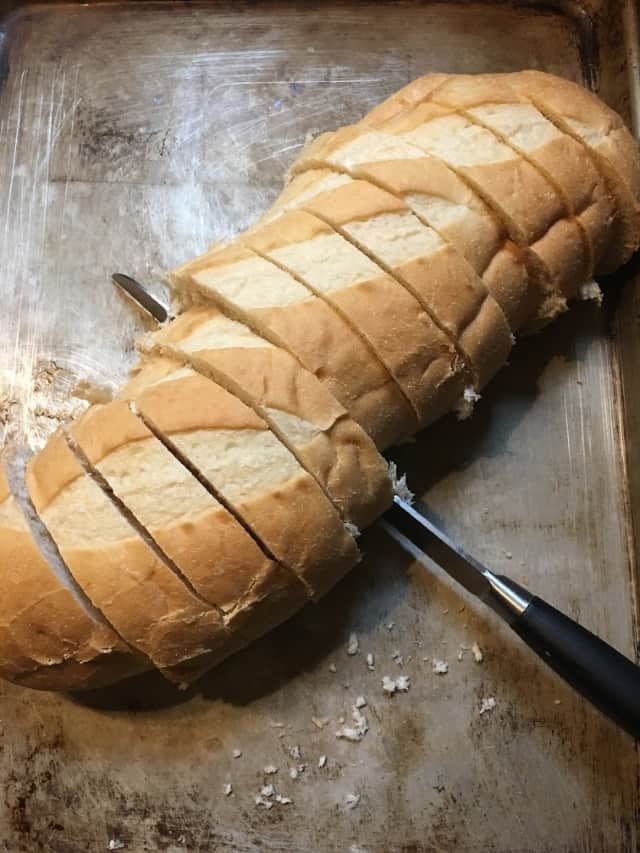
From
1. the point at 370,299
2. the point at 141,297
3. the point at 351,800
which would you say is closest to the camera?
Result: the point at 370,299

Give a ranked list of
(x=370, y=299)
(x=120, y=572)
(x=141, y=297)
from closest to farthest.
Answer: (x=120, y=572) < (x=370, y=299) < (x=141, y=297)

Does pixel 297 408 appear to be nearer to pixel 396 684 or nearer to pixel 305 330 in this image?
pixel 305 330

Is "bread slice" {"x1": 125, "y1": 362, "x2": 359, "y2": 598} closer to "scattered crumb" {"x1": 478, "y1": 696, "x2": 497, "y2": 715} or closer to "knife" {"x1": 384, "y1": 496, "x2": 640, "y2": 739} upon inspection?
"knife" {"x1": 384, "y1": 496, "x2": 640, "y2": 739}

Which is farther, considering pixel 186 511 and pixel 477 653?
pixel 477 653

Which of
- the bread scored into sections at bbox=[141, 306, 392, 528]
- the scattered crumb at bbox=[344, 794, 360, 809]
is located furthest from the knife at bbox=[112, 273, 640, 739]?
the scattered crumb at bbox=[344, 794, 360, 809]

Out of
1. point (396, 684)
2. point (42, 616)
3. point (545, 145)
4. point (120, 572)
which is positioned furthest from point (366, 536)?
point (545, 145)

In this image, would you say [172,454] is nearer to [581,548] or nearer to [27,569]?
[27,569]

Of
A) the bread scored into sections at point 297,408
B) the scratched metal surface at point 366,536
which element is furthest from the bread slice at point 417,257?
the scratched metal surface at point 366,536

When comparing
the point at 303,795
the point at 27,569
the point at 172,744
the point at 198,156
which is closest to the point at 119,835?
the point at 172,744
